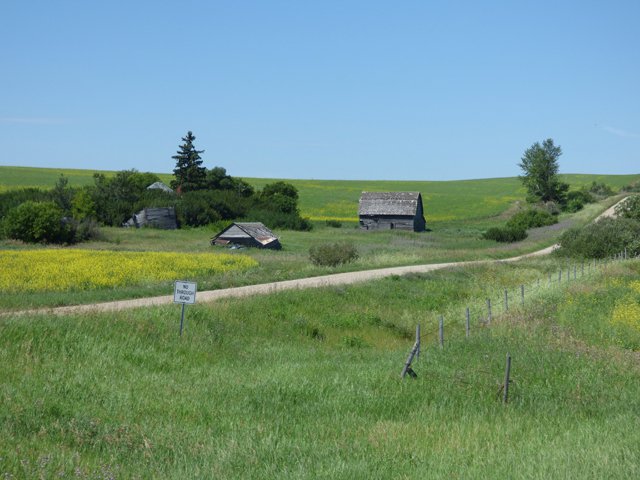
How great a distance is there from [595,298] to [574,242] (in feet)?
92.5

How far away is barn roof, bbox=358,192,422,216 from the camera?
8888 cm

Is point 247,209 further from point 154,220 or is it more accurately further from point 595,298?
point 595,298

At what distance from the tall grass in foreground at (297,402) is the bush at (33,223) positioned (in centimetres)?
3315

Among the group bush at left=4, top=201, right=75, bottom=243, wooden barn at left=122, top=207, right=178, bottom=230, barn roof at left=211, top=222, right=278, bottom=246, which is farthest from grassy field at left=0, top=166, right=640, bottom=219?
bush at left=4, top=201, right=75, bottom=243

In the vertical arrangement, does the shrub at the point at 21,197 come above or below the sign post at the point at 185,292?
below

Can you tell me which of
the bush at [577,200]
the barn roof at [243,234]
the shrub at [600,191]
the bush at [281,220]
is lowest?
the bush at [281,220]

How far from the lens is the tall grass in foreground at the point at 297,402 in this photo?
9.55 meters

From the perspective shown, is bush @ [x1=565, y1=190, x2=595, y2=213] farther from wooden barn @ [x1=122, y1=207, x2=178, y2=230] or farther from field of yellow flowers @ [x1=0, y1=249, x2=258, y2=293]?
field of yellow flowers @ [x1=0, y1=249, x2=258, y2=293]

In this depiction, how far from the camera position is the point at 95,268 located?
1369 inches

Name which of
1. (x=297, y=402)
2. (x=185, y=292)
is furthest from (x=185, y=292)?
(x=297, y=402)

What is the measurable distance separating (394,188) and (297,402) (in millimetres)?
146320

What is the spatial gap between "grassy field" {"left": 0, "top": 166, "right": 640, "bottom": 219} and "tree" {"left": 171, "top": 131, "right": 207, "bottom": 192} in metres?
14.7

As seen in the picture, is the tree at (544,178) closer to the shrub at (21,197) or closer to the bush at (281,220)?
the bush at (281,220)

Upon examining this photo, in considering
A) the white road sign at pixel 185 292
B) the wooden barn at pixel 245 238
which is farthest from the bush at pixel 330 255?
the white road sign at pixel 185 292
